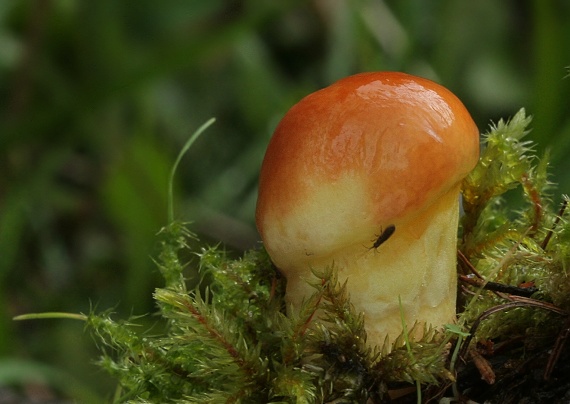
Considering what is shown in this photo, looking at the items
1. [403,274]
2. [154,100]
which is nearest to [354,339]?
[403,274]

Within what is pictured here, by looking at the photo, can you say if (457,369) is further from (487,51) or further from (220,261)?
(487,51)

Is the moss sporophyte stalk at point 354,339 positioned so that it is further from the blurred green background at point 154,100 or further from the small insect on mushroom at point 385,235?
the blurred green background at point 154,100

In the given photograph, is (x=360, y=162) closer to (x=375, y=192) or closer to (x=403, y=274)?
(x=375, y=192)

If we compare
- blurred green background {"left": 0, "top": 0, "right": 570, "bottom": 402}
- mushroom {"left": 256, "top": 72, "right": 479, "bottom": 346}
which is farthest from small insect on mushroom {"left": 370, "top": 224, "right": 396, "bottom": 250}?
blurred green background {"left": 0, "top": 0, "right": 570, "bottom": 402}

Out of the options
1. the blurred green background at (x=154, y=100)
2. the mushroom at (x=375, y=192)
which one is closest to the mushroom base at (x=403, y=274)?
the mushroom at (x=375, y=192)

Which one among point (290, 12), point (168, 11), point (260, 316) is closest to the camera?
point (260, 316)

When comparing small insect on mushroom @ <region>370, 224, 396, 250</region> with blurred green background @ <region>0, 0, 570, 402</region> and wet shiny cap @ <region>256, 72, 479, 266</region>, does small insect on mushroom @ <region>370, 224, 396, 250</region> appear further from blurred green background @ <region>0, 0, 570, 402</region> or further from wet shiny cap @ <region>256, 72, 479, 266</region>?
blurred green background @ <region>0, 0, 570, 402</region>

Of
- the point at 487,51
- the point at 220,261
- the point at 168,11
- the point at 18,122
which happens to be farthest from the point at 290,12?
the point at 220,261

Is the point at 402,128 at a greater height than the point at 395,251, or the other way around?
the point at 402,128
